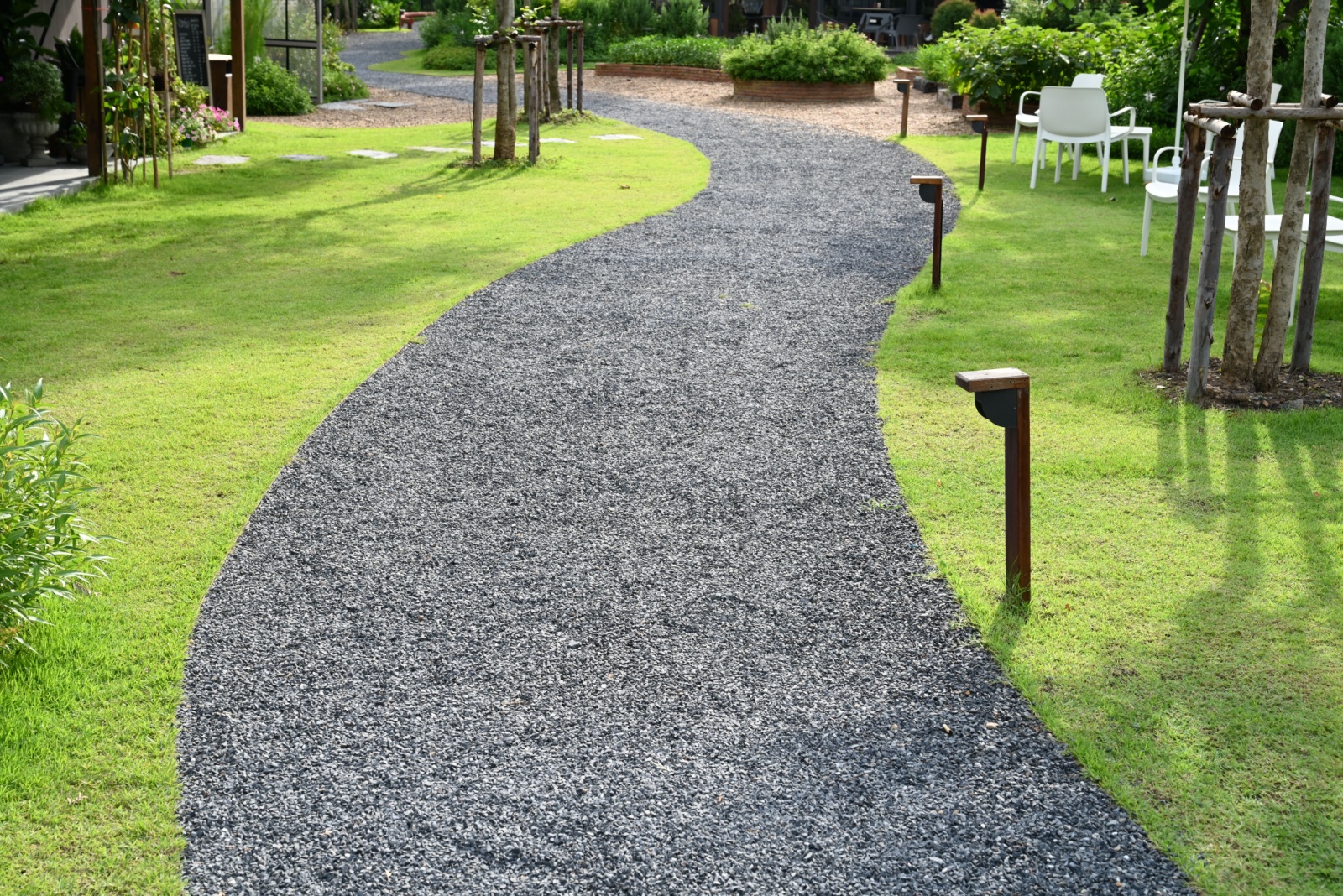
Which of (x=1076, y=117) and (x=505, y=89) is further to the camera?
(x=505, y=89)

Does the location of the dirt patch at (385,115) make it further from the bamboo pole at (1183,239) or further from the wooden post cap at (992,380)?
the wooden post cap at (992,380)

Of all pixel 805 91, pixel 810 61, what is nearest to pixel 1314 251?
pixel 805 91

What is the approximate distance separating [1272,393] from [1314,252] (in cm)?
68

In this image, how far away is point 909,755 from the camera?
2.96 meters

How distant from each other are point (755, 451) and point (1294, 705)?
234cm

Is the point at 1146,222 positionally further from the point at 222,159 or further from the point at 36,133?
the point at 36,133

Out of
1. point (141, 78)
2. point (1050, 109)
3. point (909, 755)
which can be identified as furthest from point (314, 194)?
point (909, 755)

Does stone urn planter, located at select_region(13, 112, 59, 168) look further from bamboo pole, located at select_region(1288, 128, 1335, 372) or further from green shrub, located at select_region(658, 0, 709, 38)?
green shrub, located at select_region(658, 0, 709, 38)

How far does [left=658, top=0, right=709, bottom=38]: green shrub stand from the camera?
25.8m

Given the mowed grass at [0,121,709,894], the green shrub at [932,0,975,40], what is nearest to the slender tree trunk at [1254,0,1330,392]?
the mowed grass at [0,121,709,894]

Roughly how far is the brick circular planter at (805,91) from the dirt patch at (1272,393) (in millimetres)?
14410

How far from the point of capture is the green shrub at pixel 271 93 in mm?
17422

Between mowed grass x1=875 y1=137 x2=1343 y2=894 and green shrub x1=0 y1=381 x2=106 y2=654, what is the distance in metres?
2.66

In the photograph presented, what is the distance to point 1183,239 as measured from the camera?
5.80m
